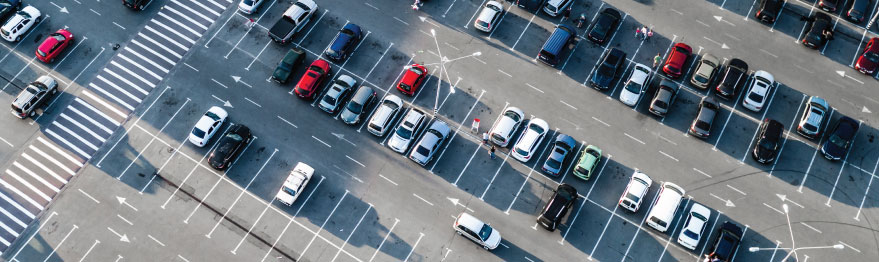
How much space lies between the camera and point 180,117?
67.9m

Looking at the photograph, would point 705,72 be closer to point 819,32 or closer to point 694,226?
point 819,32

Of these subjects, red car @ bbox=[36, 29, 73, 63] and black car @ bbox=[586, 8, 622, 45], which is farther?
black car @ bbox=[586, 8, 622, 45]

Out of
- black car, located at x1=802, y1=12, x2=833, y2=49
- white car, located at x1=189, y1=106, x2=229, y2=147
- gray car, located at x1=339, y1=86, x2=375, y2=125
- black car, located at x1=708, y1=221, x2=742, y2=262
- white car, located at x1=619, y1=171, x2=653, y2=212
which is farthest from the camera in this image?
black car, located at x1=802, y1=12, x2=833, y2=49

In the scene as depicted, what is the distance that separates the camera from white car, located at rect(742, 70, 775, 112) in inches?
2662

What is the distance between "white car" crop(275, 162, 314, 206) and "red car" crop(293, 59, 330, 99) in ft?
27.8

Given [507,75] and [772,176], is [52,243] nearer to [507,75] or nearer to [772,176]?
[507,75]

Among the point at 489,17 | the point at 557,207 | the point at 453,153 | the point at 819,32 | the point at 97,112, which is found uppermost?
the point at 819,32

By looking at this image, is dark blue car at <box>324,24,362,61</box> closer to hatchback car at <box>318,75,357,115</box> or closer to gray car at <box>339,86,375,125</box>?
hatchback car at <box>318,75,357,115</box>

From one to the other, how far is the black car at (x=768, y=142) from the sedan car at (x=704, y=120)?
4733 millimetres

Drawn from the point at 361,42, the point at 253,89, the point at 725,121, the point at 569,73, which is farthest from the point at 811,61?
the point at 253,89

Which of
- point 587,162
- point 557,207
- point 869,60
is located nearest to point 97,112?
point 557,207

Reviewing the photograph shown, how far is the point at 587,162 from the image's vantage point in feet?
209

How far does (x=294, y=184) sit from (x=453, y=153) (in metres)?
15.7

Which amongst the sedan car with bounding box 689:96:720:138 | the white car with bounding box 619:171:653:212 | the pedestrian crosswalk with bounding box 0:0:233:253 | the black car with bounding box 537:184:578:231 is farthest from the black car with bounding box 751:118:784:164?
the pedestrian crosswalk with bounding box 0:0:233:253
